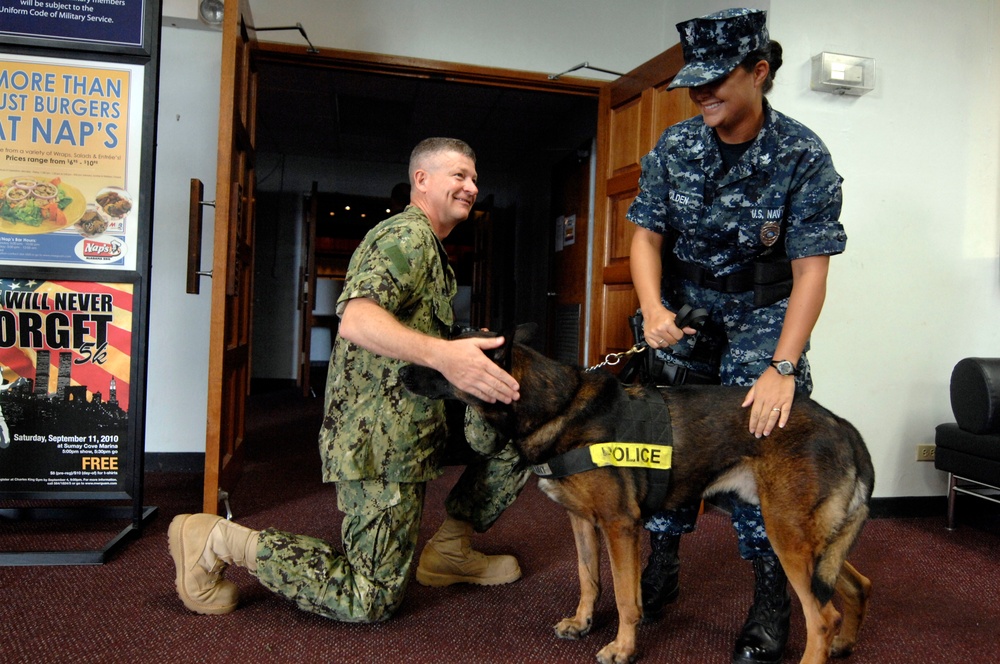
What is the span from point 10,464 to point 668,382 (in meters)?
2.56

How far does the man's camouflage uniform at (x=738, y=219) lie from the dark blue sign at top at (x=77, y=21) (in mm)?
2062

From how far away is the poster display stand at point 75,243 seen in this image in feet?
8.57

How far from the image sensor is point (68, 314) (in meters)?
2.67

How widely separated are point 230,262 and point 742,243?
2.05 meters

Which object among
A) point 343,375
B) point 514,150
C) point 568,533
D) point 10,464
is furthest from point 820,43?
point 514,150

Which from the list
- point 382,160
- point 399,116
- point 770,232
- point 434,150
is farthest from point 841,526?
point 382,160

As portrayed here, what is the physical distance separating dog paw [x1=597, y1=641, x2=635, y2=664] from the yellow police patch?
0.50 m

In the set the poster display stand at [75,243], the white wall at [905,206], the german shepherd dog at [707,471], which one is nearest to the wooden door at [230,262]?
the poster display stand at [75,243]

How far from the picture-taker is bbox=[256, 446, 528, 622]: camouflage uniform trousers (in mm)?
1937

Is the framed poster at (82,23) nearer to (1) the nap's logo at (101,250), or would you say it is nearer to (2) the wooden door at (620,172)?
(1) the nap's logo at (101,250)

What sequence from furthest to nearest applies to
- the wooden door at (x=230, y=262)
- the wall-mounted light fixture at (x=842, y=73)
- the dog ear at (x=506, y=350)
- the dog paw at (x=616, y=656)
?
the wall-mounted light fixture at (x=842, y=73) < the wooden door at (x=230, y=262) < the dog paw at (x=616, y=656) < the dog ear at (x=506, y=350)

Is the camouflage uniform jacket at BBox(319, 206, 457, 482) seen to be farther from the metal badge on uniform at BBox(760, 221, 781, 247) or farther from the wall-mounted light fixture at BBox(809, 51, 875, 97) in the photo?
the wall-mounted light fixture at BBox(809, 51, 875, 97)

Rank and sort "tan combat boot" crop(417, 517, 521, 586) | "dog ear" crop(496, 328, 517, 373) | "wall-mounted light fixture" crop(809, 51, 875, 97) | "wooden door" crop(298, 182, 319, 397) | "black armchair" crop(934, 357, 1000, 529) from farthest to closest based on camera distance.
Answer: "wooden door" crop(298, 182, 319, 397), "wall-mounted light fixture" crop(809, 51, 875, 97), "black armchair" crop(934, 357, 1000, 529), "tan combat boot" crop(417, 517, 521, 586), "dog ear" crop(496, 328, 517, 373)

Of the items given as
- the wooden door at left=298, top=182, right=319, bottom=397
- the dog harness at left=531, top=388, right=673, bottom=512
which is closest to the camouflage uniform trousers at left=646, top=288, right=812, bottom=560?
the dog harness at left=531, top=388, right=673, bottom=512
